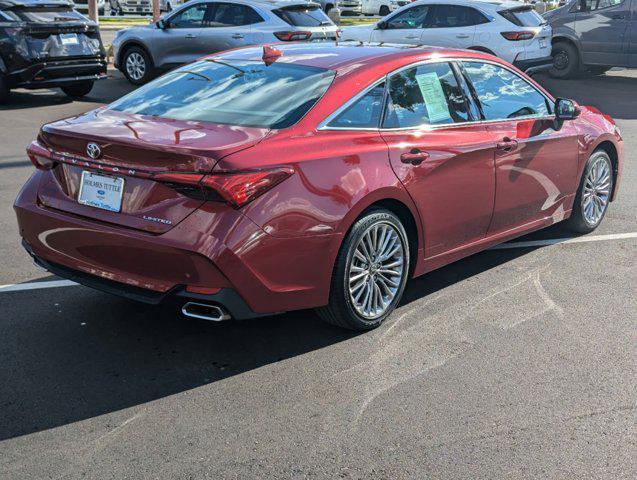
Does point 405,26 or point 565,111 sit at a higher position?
point 565,111

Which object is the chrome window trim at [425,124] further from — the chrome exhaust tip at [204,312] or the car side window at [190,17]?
the car side window at [190,17]

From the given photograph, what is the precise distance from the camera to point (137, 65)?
53.4 feet

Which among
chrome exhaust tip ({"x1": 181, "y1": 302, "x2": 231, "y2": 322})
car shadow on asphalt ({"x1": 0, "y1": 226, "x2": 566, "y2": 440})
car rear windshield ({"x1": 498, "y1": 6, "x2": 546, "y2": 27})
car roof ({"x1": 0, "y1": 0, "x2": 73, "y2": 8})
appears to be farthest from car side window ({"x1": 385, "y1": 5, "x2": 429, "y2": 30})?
chrome exhaust tip ({"x1": 181, "y1": 302, "x2": 231, "y2": 322})

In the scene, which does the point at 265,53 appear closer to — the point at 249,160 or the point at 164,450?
the point at 249,160

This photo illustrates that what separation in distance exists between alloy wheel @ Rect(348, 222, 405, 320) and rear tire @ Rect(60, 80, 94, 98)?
1030 cm

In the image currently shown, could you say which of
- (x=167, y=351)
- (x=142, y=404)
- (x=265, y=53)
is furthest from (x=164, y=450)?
(x=265, y=53)

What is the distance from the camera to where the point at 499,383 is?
4.46m

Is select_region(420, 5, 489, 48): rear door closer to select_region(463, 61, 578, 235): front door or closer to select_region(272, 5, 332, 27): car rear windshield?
select_region(272, 5, 332, 27): car rear windshield

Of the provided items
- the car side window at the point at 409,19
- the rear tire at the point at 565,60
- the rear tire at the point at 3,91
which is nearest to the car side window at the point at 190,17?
the car side window at the point at 409,19

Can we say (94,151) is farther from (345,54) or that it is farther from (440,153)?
(440,153)

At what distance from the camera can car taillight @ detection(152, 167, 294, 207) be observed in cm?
420

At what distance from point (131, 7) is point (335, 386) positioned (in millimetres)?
36010

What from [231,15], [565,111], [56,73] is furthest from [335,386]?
[231,15]

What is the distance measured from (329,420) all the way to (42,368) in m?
1.52
